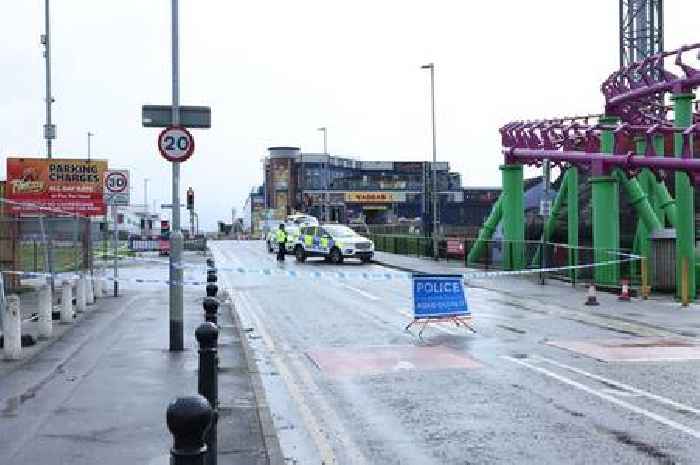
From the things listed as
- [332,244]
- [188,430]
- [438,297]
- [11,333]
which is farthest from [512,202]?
[188,430]

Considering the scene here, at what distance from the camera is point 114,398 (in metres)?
9.04

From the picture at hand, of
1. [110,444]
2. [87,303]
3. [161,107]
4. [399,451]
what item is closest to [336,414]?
[399,451]

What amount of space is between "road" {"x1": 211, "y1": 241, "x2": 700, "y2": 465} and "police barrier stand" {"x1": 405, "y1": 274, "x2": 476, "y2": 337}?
32 centimetres

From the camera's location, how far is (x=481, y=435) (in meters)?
7.81

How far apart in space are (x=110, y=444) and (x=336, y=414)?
2.42 meters

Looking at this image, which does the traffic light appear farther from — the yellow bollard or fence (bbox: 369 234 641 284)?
the yellow bollard

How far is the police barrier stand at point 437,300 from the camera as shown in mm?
15719

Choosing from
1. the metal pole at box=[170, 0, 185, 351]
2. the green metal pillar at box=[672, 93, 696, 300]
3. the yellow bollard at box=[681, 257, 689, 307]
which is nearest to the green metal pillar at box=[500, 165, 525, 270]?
the green metal pillar at box=[672, 93, 696, 300]

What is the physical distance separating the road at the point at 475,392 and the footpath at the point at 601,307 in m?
0.31

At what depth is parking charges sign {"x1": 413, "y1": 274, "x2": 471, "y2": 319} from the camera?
15.7 metres

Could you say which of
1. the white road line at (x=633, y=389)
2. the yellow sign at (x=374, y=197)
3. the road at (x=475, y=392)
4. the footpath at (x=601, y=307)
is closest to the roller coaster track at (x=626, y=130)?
the footpath at (x=601, y=307)

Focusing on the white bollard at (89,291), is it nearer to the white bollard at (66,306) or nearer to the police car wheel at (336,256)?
the white bollard at (66,306)

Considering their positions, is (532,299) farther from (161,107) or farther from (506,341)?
(161,107)

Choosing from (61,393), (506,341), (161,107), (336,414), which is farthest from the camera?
(506,341)
